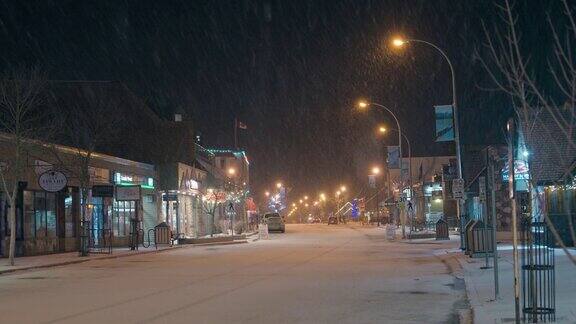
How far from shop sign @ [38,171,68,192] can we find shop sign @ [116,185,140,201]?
7.01 meters

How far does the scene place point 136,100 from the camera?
49.2 metres

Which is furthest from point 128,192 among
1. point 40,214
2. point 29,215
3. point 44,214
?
point 29,215

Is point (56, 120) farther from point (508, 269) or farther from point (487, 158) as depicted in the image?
point (487, 158)

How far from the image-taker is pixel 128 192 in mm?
36688

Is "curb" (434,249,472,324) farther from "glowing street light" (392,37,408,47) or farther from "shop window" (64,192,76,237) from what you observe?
"shop window" (64,192,76,237)

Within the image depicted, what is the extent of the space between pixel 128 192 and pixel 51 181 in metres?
7.34

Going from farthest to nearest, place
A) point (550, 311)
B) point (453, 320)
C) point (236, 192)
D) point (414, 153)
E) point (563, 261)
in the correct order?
point (414, 153) → point (236, 192) → point (563, 261) → point (453, 320) → point (550, 311)

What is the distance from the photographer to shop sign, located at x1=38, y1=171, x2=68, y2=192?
29.5 metres

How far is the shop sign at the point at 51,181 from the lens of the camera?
29547mm

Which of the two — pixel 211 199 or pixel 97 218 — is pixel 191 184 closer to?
pixel 211 199

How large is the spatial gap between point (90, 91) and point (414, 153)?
48.4m

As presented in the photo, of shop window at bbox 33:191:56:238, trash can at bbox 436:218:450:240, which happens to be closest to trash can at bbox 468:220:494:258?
trash can at bbox 436:218:450:240

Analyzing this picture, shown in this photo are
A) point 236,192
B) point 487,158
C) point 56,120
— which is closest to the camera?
point 487,158

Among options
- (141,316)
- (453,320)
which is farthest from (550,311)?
(141,316)
